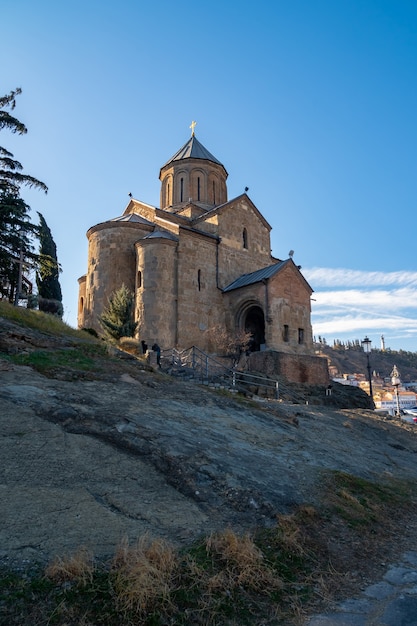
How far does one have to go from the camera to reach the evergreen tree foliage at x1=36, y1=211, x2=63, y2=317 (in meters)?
21.3

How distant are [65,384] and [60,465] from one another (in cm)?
323

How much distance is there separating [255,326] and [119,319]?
27.8 feet

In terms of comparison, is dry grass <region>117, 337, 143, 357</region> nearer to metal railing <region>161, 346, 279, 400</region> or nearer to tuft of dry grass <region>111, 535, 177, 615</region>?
metal railing <region>161, 346, 279, 400</region>

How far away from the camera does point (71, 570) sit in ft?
10.8

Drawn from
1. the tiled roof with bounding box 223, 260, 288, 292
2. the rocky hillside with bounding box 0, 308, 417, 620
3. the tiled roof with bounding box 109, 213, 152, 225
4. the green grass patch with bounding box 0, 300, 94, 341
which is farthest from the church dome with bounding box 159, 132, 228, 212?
the rocky hillside with bounding box 0, 308, 417, 620

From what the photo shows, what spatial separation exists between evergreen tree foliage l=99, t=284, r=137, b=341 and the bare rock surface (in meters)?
10.6

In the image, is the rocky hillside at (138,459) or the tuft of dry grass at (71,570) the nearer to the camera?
the tuft of dry grass at (71,570)

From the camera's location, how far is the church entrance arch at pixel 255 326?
24391 mm

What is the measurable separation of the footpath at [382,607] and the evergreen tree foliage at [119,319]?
1667cm

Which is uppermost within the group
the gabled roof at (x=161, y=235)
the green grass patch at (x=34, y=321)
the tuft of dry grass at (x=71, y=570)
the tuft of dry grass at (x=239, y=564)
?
the gabled roof at (x=161, y=235)

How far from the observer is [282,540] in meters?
4.33

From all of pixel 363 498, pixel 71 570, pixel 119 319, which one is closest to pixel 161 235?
pixel 119 319

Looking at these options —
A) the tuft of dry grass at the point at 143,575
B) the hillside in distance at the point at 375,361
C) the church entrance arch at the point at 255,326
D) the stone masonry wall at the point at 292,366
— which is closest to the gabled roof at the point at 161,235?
the church entrance arch at the point at 255,326

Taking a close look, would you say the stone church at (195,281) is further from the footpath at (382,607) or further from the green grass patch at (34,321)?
the footpath at (382,607)
